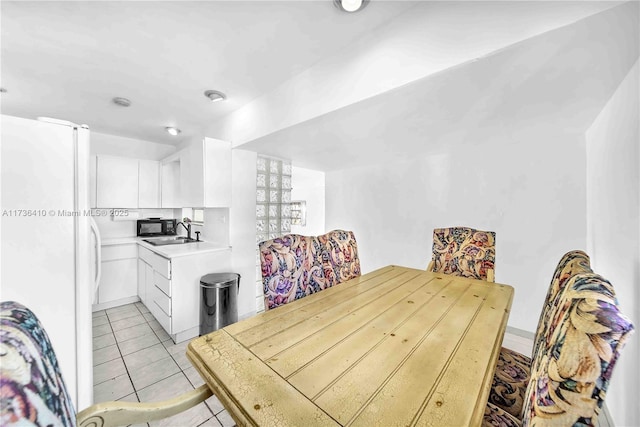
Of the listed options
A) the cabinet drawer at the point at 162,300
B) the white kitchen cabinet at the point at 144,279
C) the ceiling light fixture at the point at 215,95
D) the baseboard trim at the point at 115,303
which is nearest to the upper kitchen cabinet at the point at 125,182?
the white kitchen cabinet at the point at 144,279

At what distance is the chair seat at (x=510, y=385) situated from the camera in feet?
3.39

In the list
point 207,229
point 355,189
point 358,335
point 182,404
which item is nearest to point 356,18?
point 358,335

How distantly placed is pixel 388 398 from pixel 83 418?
2.99ft

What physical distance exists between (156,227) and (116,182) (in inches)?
33.7

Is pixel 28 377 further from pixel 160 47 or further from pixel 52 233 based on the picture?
pixel 160 47

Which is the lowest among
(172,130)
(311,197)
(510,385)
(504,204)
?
(510,385)

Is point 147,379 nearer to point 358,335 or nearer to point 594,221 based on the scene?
point 358,335

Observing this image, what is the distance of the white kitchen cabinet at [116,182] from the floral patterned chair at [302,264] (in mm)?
3113

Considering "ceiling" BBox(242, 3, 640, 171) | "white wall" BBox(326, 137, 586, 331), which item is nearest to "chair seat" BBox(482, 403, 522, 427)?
"ceiling" BBox(242, 3, 640, 171)

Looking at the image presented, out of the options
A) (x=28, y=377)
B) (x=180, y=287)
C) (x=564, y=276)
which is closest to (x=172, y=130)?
(x=180, y=287)

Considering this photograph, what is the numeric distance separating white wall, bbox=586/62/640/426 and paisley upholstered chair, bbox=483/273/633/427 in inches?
36.8

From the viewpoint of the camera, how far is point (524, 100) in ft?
5.08

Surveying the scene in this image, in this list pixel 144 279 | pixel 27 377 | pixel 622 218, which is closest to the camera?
pixel 27 377

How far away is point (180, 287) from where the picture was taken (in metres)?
2.41
